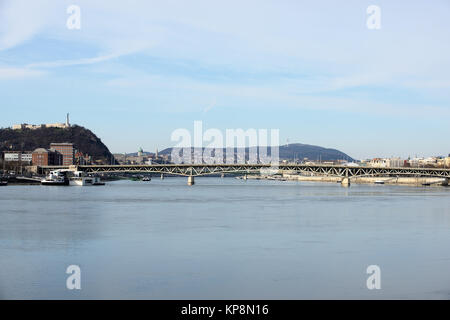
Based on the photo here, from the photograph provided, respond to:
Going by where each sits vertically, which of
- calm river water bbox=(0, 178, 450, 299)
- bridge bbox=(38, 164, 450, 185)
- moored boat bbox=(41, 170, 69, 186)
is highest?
A: bridge bbox=(38, 164, 450, 185)

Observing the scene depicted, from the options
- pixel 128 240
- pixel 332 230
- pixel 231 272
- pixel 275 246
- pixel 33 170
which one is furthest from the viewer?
pixel 33 170

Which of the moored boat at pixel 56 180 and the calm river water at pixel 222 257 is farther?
the moored boat at pixel 56 180

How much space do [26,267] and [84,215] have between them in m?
24.9

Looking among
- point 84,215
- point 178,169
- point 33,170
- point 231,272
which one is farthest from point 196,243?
point 33,170

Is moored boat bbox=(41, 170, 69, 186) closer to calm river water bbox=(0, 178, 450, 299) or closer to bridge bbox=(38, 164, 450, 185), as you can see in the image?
bridge bbox=(38, 164, 450, 185)

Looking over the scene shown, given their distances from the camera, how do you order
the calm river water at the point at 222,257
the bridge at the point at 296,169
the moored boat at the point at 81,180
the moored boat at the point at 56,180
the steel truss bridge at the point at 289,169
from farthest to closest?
1. the moored boat at the point at 81,180
2. the moored boat at the point at 56,180
3. the bridge at the point at 296,169
4. the steel truss bridge at the point at 289,169
5. the calm river water at the point at 222,257

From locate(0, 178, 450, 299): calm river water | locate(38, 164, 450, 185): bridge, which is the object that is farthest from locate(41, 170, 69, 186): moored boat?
locate(0, 178, 450, 299): calm river water

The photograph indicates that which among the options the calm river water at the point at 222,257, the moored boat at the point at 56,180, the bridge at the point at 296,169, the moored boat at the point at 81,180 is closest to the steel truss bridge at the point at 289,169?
the bridge at the point at 296,169

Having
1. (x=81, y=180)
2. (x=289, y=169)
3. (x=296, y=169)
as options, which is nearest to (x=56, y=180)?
(x=81, y=180)

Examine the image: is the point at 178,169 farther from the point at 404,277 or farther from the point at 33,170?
the point at 404,277

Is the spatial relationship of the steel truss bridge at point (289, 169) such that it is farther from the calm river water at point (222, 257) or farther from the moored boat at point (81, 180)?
the calm river water at point (222, 257)

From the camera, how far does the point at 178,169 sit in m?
137

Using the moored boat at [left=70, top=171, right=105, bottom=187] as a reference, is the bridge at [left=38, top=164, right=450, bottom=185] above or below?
above

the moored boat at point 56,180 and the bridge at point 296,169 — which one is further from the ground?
the bridge at point 296,169
